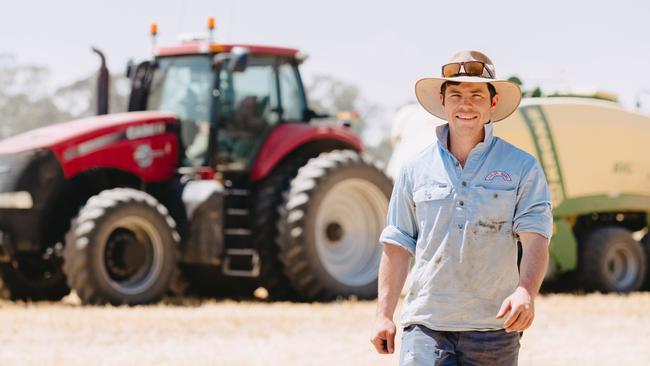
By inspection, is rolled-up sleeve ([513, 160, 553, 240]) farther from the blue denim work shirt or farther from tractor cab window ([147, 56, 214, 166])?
tractor cab window ([147, 56, 214, 166])

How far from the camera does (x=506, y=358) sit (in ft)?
13.0

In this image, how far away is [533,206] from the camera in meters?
3.96

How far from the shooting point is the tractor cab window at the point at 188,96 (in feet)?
41.7

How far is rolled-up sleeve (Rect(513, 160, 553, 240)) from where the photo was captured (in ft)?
12.8

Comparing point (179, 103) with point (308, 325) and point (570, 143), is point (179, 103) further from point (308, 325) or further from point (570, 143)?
point (570, 143)

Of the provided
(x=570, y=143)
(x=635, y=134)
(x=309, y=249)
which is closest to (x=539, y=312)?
(x=309, y=249)

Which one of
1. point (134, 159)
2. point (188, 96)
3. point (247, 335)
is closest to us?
point (247, 335)

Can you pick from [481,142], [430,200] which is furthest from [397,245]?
[481,142]

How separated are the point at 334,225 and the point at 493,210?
9160 millimetres

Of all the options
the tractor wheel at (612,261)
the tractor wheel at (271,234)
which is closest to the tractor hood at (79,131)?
the tractor wheel at (271,234)

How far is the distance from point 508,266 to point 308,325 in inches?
245

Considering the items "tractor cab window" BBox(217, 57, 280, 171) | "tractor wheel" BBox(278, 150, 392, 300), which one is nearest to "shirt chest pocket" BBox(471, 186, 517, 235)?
"tractor wheel" BBox(278, 150, 392, 300)

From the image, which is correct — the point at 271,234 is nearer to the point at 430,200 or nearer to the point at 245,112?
the point at 245,112

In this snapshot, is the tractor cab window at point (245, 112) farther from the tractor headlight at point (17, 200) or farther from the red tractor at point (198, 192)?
the tractor headlight at point (17, 200)
